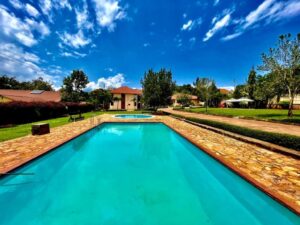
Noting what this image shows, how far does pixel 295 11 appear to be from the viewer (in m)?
14.2

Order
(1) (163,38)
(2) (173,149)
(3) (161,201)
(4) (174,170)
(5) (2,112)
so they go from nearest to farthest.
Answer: (3) (161,201) → (4) (174,170) → (2) (173,149) → (5) (2,112) → (1) (163,38)

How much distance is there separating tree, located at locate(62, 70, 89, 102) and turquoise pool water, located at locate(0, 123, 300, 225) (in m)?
32.4

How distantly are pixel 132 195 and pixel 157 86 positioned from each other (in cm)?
2609

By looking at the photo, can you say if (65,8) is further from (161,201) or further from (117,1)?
(161,201)

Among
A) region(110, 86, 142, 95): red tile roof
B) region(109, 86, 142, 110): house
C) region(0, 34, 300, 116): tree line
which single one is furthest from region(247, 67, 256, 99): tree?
region(110, 86, 142, 95): red tile roof

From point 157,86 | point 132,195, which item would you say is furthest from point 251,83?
point 132,195

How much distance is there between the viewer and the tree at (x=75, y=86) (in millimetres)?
35938

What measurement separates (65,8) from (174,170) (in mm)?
16068

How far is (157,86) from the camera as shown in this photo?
29547 millimetres

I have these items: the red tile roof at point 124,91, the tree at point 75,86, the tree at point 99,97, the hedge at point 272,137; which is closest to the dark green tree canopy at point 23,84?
the tree at point 75,86

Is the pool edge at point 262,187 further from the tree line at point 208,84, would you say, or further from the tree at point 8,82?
the tree at point 8,82

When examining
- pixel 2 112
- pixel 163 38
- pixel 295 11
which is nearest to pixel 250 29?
pixel 295 11

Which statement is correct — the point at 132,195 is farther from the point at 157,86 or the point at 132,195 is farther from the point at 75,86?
the point at 75,86

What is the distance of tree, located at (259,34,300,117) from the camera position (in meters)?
15.3
